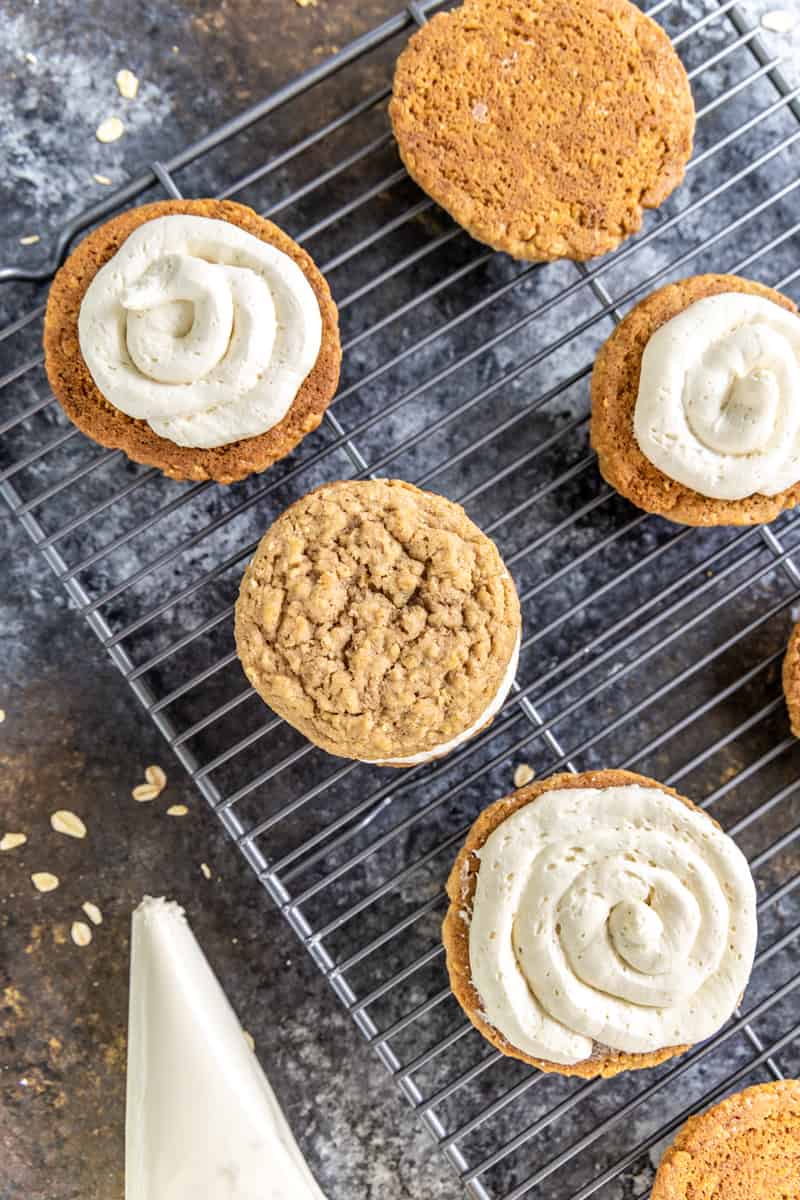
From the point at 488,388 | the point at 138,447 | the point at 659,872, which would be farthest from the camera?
the point at 488,388

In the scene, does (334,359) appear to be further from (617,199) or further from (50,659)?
(50,659)

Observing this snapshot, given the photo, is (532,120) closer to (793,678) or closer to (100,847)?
(793,678)

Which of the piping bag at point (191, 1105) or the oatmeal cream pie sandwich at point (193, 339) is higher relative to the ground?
the oatmeal cream pie sandwich at point (193, 339)

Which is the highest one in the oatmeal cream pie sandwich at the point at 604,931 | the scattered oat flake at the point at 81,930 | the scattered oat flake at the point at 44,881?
the scattered oat flake at the point at 44,881

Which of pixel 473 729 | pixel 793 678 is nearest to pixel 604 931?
pixel 473 729

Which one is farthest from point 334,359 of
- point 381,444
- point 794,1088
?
point 794,1088

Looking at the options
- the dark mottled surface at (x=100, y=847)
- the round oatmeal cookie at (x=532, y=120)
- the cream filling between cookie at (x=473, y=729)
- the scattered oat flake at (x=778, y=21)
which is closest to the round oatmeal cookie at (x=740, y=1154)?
the dark mottled surface at (x=100, y=847)

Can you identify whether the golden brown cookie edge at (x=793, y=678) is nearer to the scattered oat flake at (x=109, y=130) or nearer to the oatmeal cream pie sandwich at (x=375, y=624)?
the oatmeal cream pie sandwich at (x=375, y=624)
